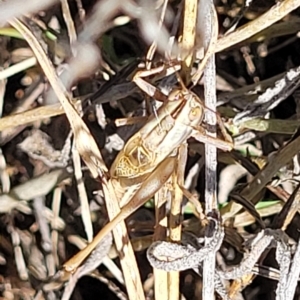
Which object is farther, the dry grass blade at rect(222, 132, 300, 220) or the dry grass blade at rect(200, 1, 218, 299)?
the dry grass blade at rect(222, 132, 300, 220)

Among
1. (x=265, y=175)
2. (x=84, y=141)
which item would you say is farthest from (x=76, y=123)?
(x=265, y=175)

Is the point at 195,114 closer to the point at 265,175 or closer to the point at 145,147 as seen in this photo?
the point at 145,147

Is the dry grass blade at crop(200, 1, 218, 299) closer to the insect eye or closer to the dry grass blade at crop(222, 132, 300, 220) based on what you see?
the insect eye

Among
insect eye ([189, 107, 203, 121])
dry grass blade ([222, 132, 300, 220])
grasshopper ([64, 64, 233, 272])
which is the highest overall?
insect eye ([189, 107, 203, 121])

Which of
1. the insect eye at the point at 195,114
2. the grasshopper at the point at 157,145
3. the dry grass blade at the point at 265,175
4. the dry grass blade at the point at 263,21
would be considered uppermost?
the dry grass blade at the point at 263,21

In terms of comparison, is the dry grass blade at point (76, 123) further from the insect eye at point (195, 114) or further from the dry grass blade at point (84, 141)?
the insect eye at point (195, 114)

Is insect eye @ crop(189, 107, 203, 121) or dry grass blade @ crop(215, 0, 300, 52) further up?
dry grass blade @ crop(215, 0, 300, 52)

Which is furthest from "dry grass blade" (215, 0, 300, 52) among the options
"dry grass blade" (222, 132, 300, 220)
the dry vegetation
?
"dry grass blade" (222, 132, 300, 220)

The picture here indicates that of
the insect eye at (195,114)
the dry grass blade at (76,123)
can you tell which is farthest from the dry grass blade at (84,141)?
the insect eye at (195,114)
